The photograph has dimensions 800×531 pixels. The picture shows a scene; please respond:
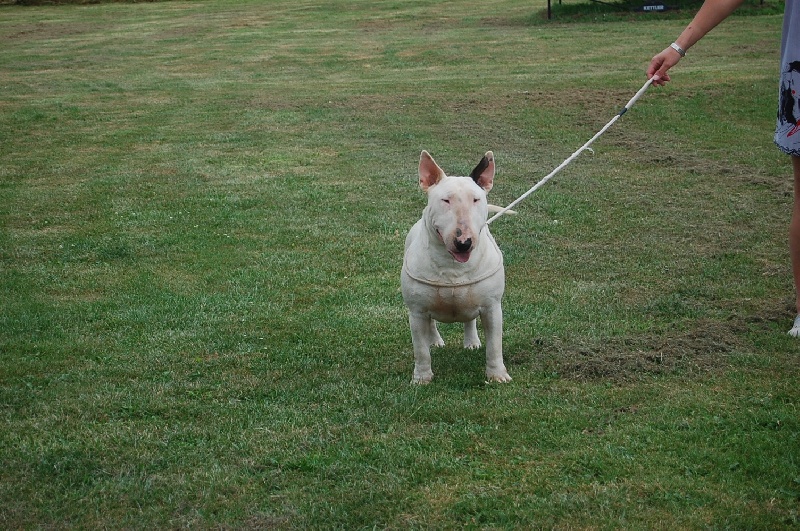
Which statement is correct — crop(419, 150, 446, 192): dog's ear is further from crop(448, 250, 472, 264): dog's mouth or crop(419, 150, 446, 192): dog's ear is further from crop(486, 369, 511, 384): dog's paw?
crop(486, 369, 511, 384): dog's paw

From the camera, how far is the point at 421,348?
5590mm

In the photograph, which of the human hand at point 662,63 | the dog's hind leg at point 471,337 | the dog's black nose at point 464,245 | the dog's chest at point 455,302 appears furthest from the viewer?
the dog's hind leg at point 471,337

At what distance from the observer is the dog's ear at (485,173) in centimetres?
546

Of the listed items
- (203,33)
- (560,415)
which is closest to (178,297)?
(560,415)

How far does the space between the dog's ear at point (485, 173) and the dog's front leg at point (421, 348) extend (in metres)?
0.81

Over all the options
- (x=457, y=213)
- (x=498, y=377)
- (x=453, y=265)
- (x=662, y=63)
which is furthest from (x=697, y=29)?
(x=498, y=377)

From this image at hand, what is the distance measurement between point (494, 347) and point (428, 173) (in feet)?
3.38

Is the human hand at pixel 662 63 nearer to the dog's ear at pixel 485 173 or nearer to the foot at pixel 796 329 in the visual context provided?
the dog's ear at pixel 485 173

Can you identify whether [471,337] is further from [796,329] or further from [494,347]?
[796,329]

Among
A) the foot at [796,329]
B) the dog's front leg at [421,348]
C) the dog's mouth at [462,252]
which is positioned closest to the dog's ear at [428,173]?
the dog's mouth at [462,252]

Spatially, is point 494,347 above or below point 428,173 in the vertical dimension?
below

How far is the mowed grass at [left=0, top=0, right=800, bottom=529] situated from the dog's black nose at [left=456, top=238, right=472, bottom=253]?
82 cm

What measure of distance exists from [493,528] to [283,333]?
3034 millimetres

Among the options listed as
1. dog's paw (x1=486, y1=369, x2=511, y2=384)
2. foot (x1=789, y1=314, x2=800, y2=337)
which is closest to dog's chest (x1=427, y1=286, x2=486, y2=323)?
dog's paw (x1=486, y1=369, x2=511, y2=384)
